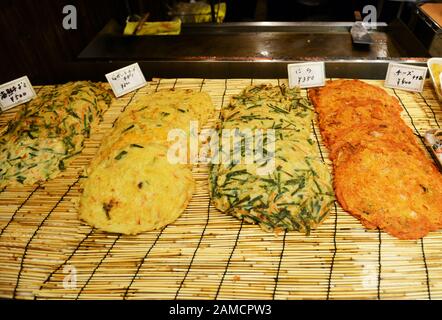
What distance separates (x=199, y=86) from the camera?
10.8 feet

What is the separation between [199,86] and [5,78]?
1920 mm

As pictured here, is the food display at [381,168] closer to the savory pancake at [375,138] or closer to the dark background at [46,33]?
the savory pancake at [375,138]

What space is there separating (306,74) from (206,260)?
204cm

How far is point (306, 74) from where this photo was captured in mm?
3102

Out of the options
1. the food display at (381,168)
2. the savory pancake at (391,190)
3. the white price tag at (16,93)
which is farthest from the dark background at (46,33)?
the savory pancake at (391,190)

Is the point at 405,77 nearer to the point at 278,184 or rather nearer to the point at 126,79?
the point at 278,184

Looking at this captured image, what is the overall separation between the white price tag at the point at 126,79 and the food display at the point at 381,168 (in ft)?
5.97

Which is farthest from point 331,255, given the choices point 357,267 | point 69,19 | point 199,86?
point 69,19

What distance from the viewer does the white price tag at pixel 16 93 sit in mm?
3119

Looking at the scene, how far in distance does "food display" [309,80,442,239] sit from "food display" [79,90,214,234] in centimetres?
116

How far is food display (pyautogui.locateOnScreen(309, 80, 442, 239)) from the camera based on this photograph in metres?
2.08

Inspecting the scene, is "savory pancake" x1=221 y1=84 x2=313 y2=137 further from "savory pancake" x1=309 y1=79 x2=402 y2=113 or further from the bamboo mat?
the bamboo mat

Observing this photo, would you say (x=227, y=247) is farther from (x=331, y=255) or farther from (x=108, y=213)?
(x=108, y=213)
